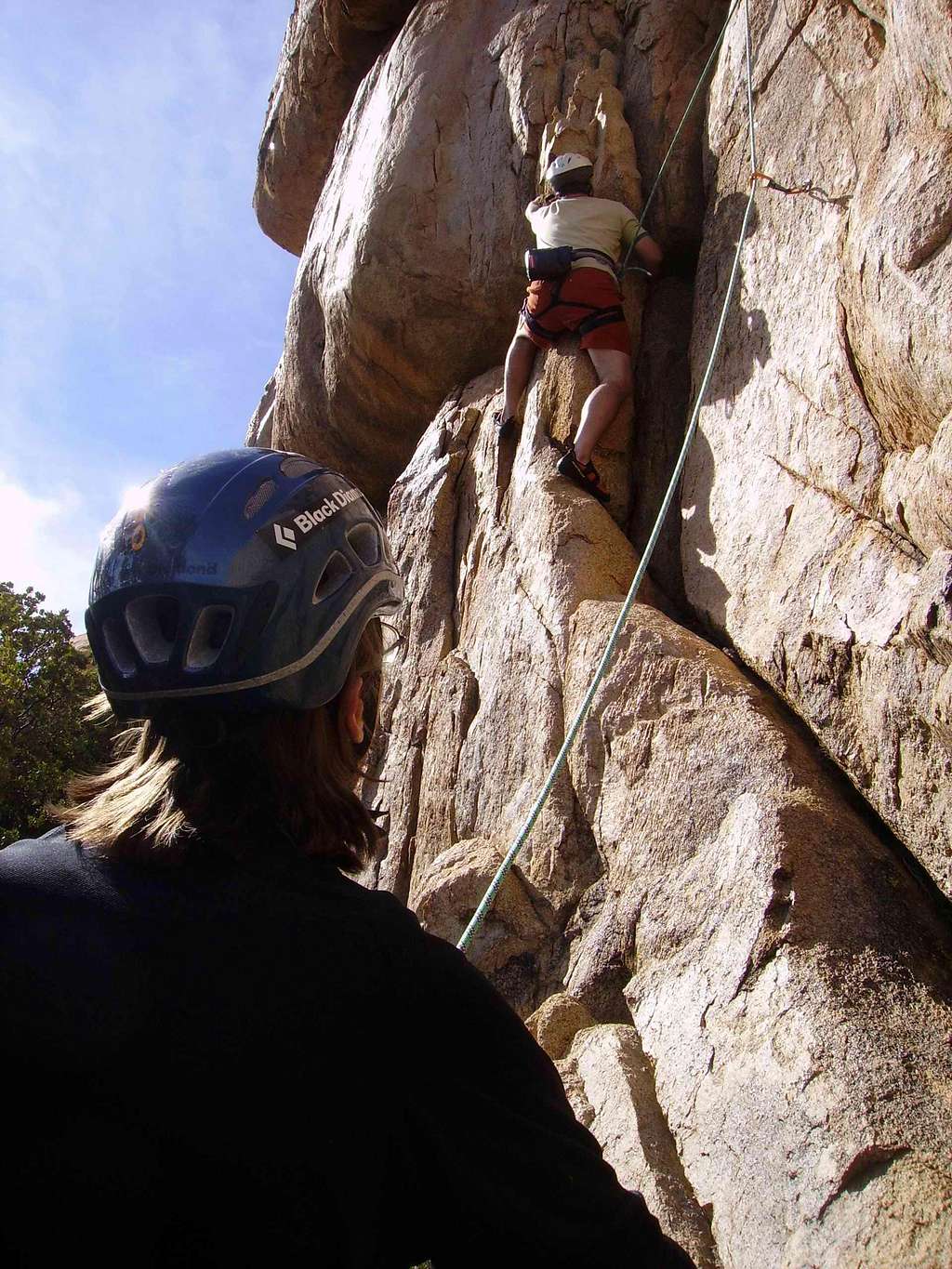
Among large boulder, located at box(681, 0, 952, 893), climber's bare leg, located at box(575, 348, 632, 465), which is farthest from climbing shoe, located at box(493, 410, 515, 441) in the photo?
large boulder, located at box(681, 0, 952, 893)

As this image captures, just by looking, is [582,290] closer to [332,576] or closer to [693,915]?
[693,915]

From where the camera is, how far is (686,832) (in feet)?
13.3

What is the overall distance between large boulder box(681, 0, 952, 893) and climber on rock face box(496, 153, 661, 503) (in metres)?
0.73

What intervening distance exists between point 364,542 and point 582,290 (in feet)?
18.5

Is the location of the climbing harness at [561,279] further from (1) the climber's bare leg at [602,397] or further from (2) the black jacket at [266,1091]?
(2) the black jacket at [266,1091]

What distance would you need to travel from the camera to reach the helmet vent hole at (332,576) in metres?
1.92

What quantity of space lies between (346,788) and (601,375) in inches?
222

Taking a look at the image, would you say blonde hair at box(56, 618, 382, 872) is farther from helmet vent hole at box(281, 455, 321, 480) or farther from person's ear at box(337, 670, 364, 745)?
helmet vent hole at box(281, 455, 321, 480)

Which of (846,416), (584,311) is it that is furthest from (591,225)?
(846,416)

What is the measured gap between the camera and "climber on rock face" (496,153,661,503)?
22.2 ft

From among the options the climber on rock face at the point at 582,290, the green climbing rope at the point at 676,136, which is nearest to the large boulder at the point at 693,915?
the climber on rock face at the point at 582,290

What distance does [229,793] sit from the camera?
160 centimetres

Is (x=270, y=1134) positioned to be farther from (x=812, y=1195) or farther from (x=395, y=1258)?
(x=812, y=1195)

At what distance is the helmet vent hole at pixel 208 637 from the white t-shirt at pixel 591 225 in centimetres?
628
